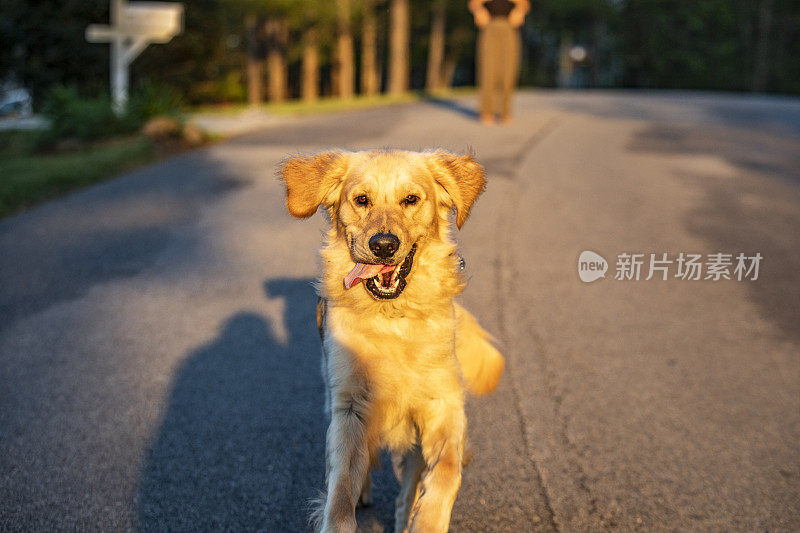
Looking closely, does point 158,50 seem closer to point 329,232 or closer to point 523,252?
point 523,252

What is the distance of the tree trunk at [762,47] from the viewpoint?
52.5 metres

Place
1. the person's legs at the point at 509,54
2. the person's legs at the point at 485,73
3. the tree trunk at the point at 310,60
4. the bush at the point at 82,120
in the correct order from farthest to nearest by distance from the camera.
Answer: the tree trunk at the point at 310,60 → the person's legs at the point at 485,73 → the person's legs at the point at 509,54 → the bush at the point at 82,120

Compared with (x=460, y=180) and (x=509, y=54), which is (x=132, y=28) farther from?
(x=460, y=180)

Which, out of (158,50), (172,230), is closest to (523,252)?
(172,230)

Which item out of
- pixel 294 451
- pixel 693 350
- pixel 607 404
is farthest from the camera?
pixel 693 350

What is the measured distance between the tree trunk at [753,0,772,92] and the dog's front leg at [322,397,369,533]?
5767 cm

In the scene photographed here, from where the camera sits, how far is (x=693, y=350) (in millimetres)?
5695

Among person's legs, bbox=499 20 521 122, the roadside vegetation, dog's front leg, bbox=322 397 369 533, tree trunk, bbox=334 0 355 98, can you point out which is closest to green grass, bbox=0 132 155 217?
the roadside vegetation

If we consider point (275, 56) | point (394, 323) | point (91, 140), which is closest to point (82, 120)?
point (91, 140)

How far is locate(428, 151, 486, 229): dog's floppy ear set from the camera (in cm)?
366

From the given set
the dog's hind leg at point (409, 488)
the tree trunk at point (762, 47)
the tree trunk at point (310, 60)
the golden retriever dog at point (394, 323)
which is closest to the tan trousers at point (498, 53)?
the golden retriever dog at point (394, 323)

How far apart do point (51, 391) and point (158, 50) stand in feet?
65.5

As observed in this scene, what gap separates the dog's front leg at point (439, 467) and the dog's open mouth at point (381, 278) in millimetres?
559

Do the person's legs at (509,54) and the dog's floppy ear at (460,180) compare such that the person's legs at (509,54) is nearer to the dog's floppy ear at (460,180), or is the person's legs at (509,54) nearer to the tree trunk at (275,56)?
the dog's floppy ear at (460,180)
